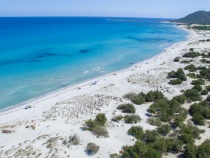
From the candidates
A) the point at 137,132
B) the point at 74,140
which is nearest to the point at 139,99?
the point at 137,132

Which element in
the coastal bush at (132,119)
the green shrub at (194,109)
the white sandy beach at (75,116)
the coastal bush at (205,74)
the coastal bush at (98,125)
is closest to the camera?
the white sandy beach at (75,116)

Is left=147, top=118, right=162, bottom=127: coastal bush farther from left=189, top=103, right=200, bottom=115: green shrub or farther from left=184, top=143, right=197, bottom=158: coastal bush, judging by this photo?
left=184, top=143, right=197, bottom=158: coastal bush

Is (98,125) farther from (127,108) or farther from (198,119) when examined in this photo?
(198,119)

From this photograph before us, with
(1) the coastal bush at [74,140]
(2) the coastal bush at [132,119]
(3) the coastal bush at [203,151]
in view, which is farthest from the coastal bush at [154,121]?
(1) the coastal bush at [74,140]

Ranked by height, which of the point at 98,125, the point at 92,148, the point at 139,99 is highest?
the point at 139,99

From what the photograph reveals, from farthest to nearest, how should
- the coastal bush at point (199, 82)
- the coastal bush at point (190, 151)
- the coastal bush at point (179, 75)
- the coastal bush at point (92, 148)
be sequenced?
the coastal bush at point (179, 75)
the coastal bush at point (199, 82)
the coastal bush at point (92, 148)
the coastal bush at point (190, 151)

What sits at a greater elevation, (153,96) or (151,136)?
(153,96)

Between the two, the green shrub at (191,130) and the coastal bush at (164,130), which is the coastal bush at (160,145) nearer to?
the coastal bush at (164,130)

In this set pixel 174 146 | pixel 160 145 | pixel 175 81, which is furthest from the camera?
pixel 175 81
